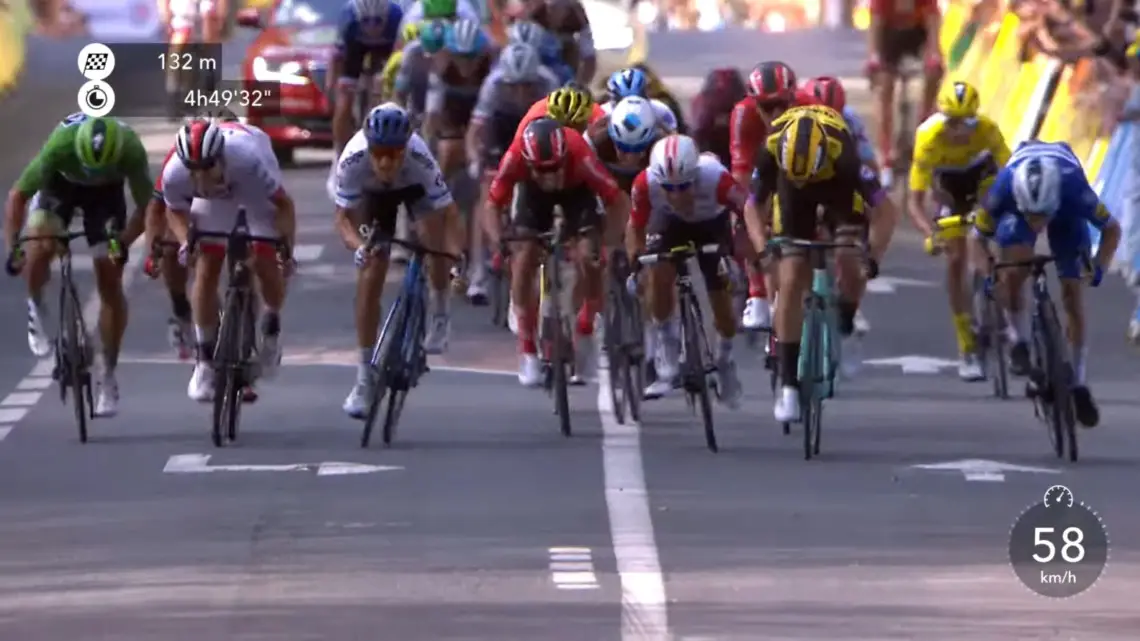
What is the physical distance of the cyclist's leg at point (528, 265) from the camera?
18172 millimetres

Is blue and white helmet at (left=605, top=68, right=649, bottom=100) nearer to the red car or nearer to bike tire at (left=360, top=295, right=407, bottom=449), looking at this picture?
bike tire at (left=360, top=295, right=407, bottom=449)

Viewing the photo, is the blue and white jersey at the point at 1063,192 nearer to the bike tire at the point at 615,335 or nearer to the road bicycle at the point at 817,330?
the road bicycle at the point at 817,330

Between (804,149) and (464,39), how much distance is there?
6729mm

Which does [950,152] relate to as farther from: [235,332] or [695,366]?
[235,332]

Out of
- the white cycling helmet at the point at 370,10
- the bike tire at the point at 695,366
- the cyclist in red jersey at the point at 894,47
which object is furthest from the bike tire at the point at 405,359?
the cyclist in red jersey at the point at 894,47

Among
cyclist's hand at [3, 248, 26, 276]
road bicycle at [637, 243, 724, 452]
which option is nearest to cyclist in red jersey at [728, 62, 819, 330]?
road bicycle at [637, 243, 724, 452]

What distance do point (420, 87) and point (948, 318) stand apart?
3772mm

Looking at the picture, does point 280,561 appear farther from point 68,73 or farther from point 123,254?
point 68,73

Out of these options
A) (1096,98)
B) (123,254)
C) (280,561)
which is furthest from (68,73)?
(280,561)

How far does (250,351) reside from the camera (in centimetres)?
1770

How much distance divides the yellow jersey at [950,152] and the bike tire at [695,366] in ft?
9.42

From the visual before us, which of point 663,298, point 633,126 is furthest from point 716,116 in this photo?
point 663,298

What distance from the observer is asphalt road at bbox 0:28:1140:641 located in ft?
42.1

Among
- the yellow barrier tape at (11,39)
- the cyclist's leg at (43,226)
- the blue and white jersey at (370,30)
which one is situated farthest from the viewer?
the yellow barrier tape at (11,39)
